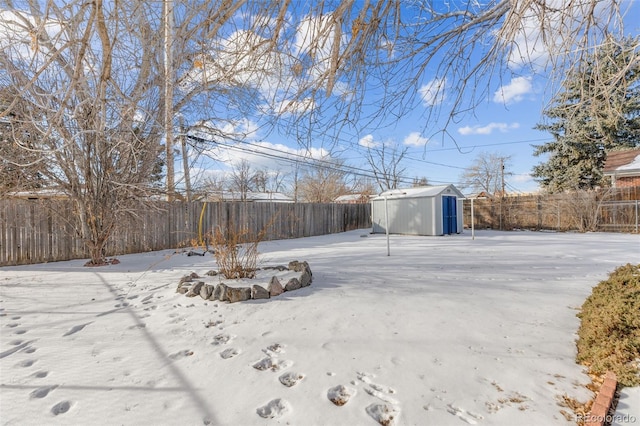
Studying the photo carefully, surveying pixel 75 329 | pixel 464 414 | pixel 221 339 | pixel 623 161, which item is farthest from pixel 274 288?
pixel 623 161

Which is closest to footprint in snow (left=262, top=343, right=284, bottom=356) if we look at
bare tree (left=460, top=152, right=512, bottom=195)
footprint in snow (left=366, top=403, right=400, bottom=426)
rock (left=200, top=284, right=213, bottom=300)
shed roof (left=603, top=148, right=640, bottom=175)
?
footprint in snow (left=366, top=403, right=400, bottom=426)

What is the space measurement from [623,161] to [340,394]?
17.0 m

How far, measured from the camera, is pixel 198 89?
3.35 meters

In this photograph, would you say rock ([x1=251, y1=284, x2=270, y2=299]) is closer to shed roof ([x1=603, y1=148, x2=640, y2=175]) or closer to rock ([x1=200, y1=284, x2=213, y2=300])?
rock ([x1=200, y1=284, x2=213, y2=300])

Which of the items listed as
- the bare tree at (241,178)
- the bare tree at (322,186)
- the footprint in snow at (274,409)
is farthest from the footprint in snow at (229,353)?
the bare tree at (322,186)

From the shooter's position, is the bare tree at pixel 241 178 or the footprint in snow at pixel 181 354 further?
the bare tree at pixel 241 178

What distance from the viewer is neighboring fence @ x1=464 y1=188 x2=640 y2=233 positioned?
11039 millimetres

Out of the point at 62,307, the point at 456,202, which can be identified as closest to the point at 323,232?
the point at 456,202

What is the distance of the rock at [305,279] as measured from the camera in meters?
3.93

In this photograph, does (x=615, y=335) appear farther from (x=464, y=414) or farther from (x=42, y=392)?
(x=42, y=392)

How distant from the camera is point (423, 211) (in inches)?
465

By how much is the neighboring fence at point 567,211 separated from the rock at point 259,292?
13.3 metres

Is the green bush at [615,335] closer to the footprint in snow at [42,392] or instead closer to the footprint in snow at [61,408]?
the footprint in snow at [61,408]

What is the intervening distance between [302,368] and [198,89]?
9.71 ft
